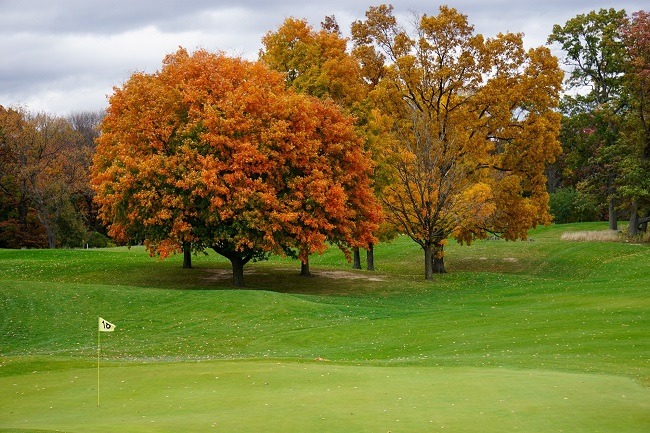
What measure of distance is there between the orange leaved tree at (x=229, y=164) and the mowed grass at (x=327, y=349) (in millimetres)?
3821

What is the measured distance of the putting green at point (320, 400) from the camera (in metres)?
13.4

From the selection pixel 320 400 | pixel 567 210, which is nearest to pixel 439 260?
pixel 567 210

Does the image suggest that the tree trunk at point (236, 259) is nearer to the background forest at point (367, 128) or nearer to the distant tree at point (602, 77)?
the background forest at point (367, 128)

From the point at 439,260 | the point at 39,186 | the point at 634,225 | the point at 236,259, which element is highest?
the point at 39,186

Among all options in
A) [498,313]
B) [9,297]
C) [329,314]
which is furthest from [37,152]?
[498,313]

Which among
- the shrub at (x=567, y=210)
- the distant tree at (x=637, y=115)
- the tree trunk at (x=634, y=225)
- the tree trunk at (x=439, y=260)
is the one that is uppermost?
the distant tree at (x=637, y=115)

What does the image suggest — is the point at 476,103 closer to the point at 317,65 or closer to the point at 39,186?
the point at 317,65

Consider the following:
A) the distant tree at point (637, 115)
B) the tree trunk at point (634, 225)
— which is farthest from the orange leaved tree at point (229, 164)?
the tree trunk at point (634, 225)

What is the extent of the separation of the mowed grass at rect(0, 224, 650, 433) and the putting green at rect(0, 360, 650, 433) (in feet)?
0.19

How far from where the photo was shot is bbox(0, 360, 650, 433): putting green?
1335cm

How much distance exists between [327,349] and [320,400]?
11588mm

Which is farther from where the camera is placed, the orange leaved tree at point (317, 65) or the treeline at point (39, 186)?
the treeline at point (39, 186)

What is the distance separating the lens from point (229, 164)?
3978cm

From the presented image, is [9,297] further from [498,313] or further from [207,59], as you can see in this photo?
[498,313]
